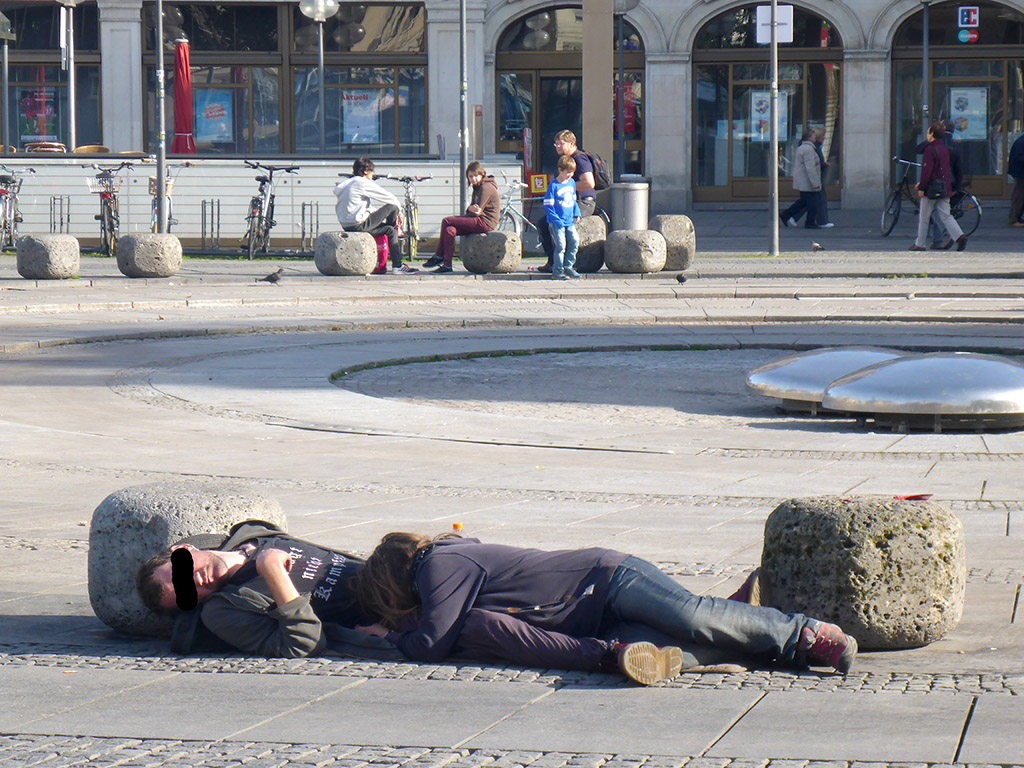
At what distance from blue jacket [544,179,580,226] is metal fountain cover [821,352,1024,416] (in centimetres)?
999

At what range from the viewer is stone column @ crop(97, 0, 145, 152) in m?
34.6

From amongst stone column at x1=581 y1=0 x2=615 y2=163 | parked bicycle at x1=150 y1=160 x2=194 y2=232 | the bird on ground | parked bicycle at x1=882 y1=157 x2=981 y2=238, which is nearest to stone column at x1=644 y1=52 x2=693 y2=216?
parked bicycle at x1=882 y1=157 x2=981 y2=238

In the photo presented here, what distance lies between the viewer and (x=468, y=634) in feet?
17.0

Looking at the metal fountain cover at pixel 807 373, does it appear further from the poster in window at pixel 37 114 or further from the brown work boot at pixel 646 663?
the poster in window at pixel 37 114

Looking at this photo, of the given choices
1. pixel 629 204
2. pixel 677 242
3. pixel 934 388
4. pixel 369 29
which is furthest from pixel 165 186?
pixel 934 388

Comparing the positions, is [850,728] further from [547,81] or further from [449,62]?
[547,81]

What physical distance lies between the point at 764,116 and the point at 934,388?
81.0ft

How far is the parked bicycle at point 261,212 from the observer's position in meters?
24.8

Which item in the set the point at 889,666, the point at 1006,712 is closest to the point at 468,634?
the point at 889,666

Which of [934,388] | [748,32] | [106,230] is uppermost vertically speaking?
[748,32]

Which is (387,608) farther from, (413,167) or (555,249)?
(413,167)

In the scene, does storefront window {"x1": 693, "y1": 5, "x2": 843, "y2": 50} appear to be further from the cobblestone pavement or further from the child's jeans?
the cobblestone pavement

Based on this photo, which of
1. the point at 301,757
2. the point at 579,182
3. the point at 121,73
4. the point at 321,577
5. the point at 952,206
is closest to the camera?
the point at 301,757

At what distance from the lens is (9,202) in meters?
25.7
